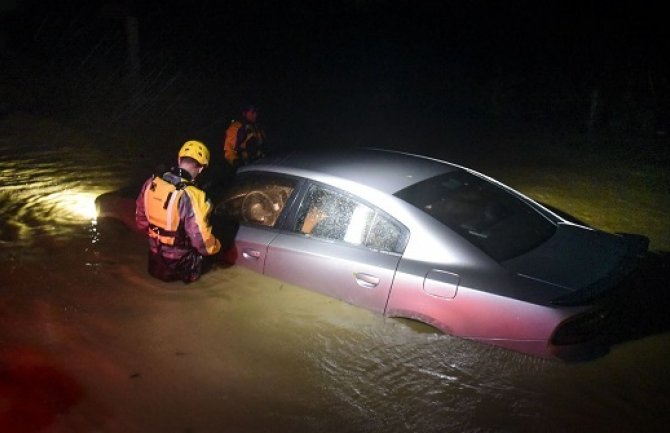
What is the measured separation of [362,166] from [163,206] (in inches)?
64.6

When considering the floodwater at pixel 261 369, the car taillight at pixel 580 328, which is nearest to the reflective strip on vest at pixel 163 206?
the floodwater at pixel 261 369

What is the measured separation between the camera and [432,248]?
4.01 meters

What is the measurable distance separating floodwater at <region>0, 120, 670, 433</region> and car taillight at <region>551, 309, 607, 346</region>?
0.34 metres

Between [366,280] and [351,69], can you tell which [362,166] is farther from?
[351,69]

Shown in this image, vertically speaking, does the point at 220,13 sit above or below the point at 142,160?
above

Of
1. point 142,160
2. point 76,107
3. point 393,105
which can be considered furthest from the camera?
point 393,105

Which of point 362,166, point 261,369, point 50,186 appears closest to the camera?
point 261,369

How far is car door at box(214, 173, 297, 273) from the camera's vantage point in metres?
4.78

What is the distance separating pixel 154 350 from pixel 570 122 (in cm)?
1677

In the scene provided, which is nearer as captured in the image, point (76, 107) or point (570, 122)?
point (76, 107)

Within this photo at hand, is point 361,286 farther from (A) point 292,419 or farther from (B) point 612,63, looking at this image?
(B) point 612,63

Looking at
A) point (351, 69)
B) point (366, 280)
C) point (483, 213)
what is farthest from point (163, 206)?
point (351, 69)

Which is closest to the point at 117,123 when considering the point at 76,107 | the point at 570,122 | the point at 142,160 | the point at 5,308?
the point at 76,107

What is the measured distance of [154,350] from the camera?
4305mm
